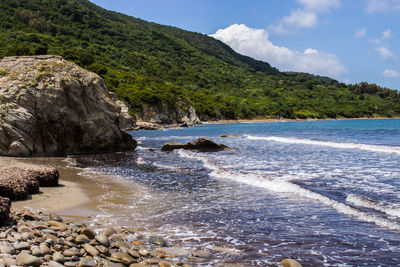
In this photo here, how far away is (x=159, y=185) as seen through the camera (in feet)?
48.9

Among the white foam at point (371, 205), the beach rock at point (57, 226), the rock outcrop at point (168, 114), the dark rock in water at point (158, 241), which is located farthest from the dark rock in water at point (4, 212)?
the rock outcrop at point (168, 114)

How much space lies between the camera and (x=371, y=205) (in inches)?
419

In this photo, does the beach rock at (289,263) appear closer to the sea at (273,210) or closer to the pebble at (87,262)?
the sea at (273,210)

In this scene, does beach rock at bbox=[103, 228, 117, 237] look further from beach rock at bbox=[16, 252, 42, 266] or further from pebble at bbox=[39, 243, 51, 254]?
beach rock at bbox=[16, 252, 42, 266]

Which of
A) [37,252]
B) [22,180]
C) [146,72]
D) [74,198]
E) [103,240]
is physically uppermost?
[146,72]

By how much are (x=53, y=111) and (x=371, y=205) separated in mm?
22746

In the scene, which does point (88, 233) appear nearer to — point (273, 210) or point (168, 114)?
point (273, 210)

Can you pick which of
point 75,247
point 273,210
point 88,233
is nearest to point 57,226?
point 88,233

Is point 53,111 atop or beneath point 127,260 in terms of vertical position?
atop

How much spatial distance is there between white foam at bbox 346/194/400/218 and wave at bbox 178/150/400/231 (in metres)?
0.58

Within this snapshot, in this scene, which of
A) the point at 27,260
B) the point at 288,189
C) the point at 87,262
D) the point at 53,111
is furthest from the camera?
the point at 53,111

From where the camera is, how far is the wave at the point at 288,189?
30.2 feet

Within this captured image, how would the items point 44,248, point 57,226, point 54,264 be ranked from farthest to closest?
point 57,226 → point 44,248 → point 54,264

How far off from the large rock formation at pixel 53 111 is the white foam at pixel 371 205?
20.8m
